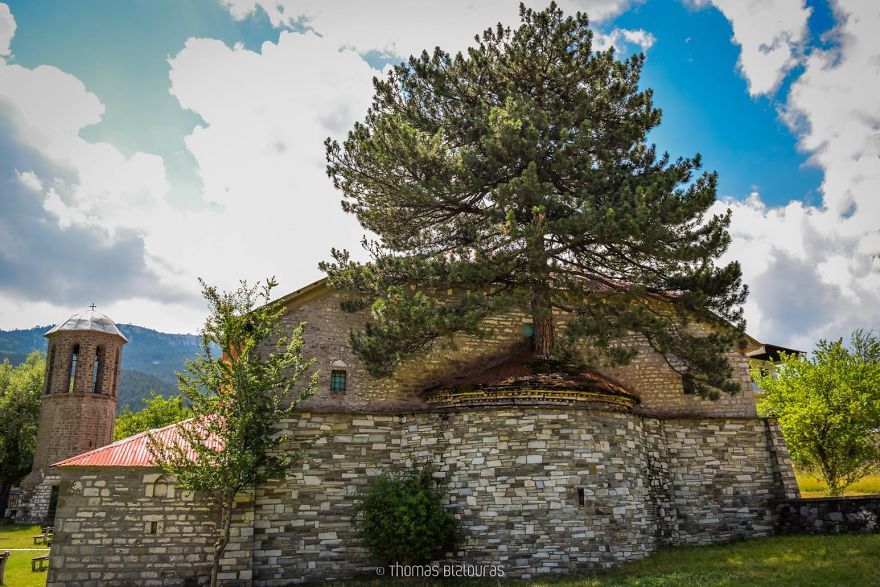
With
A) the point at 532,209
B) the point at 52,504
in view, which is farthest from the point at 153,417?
the point at 532,209

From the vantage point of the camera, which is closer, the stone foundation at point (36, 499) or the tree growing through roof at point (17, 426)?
the stone foundation at point (36, 499)

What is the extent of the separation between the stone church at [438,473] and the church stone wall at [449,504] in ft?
0.10

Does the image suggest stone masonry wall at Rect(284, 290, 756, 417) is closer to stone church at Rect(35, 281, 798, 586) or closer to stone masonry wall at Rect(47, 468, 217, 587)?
stone church at Rect(35, 281, 798, 586)

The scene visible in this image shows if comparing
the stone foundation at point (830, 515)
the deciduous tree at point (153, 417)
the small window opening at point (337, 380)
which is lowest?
the stone foundation at point (830, 515)

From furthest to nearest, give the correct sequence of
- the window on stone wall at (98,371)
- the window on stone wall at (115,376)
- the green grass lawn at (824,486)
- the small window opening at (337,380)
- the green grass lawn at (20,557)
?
1. the window on stone wall at (115,376)
2. the window on stone wall at (98,371)
3. the green grass lawn at (824,486)
4. the small window opening at (337,380)
5. the green grass lawn at (20,557)

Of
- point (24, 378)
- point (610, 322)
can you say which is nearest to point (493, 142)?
point (610, 322)

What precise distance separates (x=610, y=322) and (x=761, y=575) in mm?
5850

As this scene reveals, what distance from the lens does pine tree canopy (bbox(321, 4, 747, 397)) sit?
1347 cm

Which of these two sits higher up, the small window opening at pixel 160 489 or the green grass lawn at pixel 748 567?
the small window opening at pixel 160 489

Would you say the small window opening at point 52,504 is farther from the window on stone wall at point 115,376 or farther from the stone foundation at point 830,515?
the stone foundation at point 830,515

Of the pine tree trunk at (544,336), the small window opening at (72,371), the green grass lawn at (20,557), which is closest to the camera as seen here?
the green grass lawn at (20,557)

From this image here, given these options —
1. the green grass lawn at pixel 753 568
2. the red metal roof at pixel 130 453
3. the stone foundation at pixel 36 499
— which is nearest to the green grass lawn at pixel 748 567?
the green grass lawn at pixel 753 568

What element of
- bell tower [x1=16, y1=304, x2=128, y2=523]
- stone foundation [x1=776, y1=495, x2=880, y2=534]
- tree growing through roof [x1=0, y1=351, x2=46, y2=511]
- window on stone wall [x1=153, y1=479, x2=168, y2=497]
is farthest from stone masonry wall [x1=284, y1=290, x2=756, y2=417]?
tree growing through roof [x1=0, y1=351, x2=46, y2=511]

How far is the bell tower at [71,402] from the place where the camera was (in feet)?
97.2
